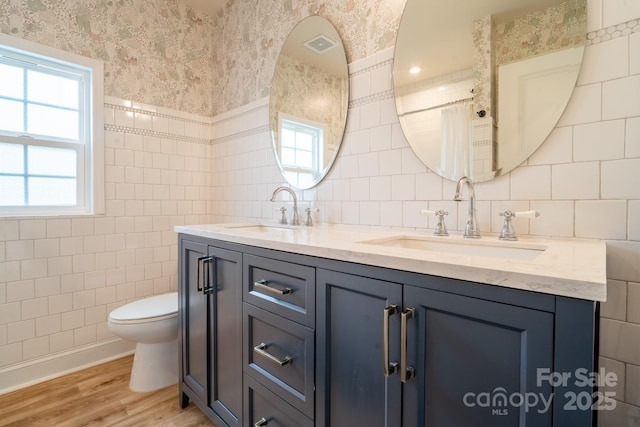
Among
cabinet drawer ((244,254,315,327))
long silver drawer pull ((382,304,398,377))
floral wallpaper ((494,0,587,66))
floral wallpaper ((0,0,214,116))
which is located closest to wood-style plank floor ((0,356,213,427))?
cabinet drawer ((244,254,315,327))

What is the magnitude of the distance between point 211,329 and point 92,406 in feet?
3.04

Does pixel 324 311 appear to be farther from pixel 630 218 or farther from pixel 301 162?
pixel 301 162

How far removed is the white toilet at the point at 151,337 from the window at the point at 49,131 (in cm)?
82

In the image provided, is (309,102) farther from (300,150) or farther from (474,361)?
(474,361)

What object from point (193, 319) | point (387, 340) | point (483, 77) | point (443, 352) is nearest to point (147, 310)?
point (193, 319)

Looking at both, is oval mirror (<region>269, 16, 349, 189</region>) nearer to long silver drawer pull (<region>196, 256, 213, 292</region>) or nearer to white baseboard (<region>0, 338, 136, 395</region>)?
long silver drawer pull (<region>196, 256, 213, 292</region>)

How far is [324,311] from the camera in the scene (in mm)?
972

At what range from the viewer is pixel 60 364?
6.65 feet

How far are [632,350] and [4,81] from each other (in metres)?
3.24

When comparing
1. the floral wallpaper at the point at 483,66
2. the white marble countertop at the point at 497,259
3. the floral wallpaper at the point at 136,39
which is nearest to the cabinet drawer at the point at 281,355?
the white marble countertop at the point at 497,259

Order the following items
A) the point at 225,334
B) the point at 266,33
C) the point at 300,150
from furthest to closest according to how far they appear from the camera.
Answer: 1. the point at 266,33
2. the point at 300,150
3. the point at 225,334

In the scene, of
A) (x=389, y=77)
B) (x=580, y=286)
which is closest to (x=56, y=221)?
(x=389, y=77)

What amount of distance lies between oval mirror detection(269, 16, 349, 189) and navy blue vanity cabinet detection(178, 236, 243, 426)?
750 millimetres

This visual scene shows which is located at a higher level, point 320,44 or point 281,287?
point 320,44
